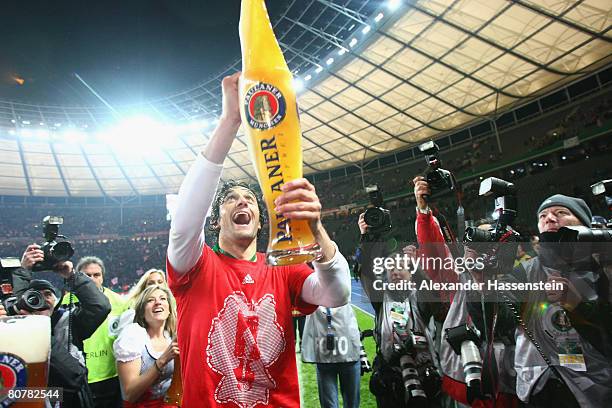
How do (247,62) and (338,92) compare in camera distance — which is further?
(338,92)

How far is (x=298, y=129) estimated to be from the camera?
3.25 feet

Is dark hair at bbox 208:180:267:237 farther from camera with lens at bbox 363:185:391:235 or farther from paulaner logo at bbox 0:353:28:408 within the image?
camera with lens at bbox 363:185:391:235

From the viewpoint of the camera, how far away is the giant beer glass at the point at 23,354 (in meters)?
1.11

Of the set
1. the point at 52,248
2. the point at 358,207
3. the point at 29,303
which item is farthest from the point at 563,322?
the point at 358,207

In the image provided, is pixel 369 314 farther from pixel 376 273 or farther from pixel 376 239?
pixel 376 239

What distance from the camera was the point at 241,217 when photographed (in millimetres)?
1477

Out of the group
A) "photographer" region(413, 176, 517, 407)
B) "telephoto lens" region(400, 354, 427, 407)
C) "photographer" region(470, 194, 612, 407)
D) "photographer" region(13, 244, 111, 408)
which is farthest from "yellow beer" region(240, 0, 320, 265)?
"telephoto lens" region(400, 354, 427, 407)

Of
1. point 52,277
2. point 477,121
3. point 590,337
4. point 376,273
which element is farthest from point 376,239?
point 52,277

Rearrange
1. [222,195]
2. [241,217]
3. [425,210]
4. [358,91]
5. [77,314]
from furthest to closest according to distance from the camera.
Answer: [358,91] < [425,210] < [77,314] < [222,195] < [241,217]

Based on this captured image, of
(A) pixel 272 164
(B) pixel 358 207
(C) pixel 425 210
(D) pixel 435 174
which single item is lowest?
(A) pixel 272 164

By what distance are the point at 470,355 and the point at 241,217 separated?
85.6 inches

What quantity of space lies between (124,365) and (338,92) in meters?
18.8
